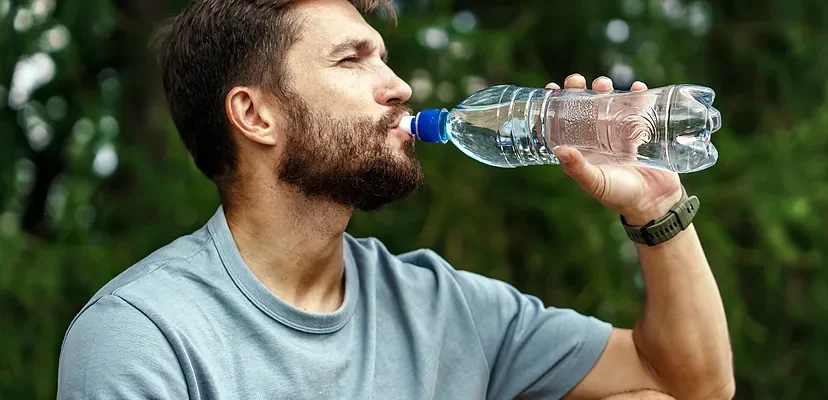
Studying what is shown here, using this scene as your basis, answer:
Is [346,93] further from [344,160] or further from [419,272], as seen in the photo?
[419,272]

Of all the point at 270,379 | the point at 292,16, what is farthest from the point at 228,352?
the point at 292,16

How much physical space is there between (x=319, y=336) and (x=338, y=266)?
0.17 m

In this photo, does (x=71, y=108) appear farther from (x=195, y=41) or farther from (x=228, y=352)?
(x=228, y=352)

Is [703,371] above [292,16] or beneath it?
beneath

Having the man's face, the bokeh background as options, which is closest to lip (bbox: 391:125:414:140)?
the man's face

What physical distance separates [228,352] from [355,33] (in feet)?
1.98

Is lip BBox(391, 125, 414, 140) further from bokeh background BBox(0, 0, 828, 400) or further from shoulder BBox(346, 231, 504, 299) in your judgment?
bokeh background BBox(0, 0, 828, 400)

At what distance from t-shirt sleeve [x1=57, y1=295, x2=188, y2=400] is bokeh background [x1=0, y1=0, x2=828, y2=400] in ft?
4.12

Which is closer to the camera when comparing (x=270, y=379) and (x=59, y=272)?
(x=270, y=379)

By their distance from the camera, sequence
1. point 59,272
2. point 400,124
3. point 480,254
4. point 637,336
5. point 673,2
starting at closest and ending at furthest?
point 400,124
point 637,336
point 59,272
point 480,254
point 673,2

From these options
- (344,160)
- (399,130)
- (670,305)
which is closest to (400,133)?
(399,130)

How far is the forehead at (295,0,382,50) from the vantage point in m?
1.85

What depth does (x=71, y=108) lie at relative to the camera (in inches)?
117

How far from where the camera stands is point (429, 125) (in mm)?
1810
